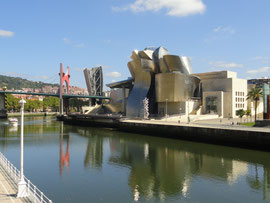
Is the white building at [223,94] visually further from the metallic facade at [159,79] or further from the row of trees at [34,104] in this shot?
the row of trees at [34,104]

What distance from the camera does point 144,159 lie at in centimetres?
2142

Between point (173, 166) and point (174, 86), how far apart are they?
28.6 m

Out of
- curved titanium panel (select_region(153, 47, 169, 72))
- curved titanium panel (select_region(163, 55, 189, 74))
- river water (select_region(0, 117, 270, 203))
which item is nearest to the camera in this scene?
river water (select_region(0, 117, 270, 203))

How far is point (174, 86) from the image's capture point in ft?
152

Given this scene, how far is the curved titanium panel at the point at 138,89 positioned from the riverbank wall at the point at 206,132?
462 centimetres

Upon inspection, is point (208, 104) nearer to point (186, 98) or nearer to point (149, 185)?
point (186, 98)

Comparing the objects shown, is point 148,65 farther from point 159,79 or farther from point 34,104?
point 34,104

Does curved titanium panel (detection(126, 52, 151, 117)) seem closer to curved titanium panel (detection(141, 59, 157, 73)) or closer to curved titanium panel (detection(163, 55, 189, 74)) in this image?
curved titanium panel (detection(141, 59, 157, 73))

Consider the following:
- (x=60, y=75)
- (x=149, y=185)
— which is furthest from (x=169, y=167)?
(x=60, y=75)

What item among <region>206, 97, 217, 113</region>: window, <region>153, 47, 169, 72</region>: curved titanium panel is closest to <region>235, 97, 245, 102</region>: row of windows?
<region>206, 97, 217, 113</region>: window

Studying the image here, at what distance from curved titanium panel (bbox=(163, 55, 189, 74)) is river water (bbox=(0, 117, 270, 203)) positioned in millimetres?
22447

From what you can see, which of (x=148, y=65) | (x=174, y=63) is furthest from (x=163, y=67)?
(x=148, y=65)

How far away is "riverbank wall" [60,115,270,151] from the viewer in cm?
2412

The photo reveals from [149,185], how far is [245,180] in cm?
566
